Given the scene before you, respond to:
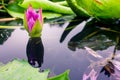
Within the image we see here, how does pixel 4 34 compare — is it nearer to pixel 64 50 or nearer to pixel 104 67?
pixel 64 50

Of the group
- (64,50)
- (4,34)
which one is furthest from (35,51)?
(4,34)

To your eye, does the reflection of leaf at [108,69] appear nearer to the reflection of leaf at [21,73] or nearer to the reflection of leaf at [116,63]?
the reflection of leaf at [116,63]

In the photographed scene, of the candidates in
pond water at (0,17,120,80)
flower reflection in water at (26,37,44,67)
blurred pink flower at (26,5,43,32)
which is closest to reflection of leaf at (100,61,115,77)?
pond water at (0,17,120,80)

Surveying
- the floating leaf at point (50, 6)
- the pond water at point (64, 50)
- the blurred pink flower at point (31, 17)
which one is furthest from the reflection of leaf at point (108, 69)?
the floating leaf at point (50, 6)

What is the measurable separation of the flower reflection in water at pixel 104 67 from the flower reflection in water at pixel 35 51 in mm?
135

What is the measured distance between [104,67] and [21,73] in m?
0.33

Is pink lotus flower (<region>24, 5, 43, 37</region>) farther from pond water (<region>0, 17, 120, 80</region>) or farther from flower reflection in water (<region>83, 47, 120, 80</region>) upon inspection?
flower reflection in water (<region>83, 47, 120, 80</region>)

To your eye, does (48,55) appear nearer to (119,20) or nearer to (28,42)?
(28,42)

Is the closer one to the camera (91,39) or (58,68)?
(58,68)

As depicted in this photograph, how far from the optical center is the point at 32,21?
3.18ft

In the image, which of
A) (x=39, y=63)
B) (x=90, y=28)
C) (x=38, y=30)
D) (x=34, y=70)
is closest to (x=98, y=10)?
(x=90, y=28)

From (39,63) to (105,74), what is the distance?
0.57 feet

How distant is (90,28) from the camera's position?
1.07m

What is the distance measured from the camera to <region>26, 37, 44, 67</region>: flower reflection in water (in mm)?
835
